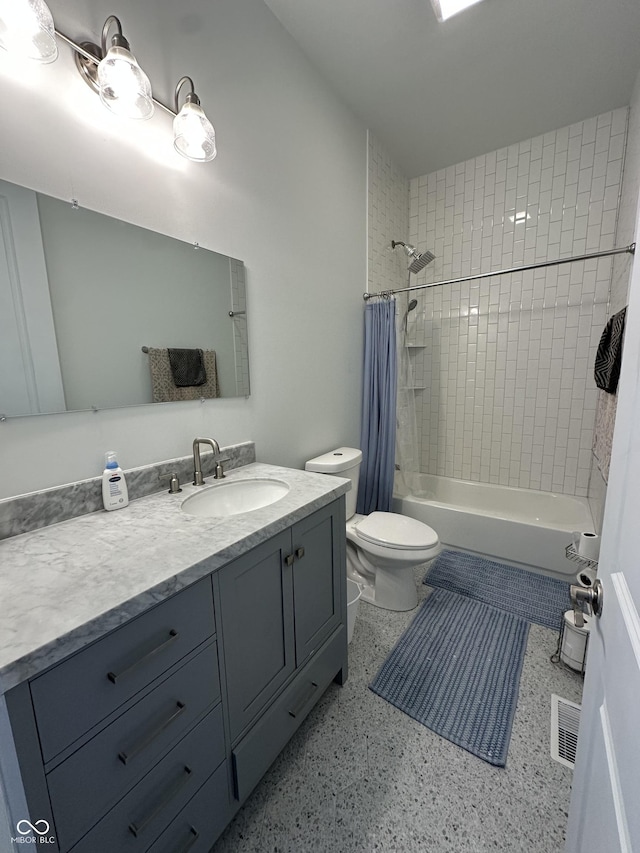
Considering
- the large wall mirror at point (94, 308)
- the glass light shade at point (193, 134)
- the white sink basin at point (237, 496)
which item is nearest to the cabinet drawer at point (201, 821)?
the white sink basin at point (237, 496)

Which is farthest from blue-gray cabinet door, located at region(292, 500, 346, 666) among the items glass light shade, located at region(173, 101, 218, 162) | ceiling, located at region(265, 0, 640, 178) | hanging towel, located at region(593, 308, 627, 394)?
ceiling, located at region(265, 0, 640, 178)

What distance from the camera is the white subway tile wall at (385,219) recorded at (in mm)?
2451

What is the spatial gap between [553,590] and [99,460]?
7.95 ft

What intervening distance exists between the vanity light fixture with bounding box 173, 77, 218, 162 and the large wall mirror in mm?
306

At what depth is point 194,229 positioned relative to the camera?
134cm

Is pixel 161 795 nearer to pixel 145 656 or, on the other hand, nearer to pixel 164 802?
pixel 164 802

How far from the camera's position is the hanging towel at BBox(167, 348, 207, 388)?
1308 mm

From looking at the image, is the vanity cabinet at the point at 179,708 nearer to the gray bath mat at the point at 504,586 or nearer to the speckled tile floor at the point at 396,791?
the speckled tile floor at the point at 396,791

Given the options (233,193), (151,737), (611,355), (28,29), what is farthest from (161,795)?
(611,355)

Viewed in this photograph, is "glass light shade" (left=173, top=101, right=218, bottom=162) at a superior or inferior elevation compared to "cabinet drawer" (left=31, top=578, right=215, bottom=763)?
superior

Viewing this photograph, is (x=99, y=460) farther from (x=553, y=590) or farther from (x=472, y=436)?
(x=472, y=436)

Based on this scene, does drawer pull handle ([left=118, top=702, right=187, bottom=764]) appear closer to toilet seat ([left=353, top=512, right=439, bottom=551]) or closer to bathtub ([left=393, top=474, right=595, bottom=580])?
toilet seat ([left=353, top=512, right=439, bottom=551])

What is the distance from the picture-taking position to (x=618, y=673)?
491 mm

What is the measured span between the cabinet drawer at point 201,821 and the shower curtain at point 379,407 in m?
1.76
